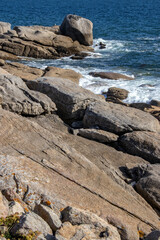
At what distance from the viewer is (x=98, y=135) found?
1330 centimetres

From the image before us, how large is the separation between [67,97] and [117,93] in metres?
12.2

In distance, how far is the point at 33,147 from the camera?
1052 cm

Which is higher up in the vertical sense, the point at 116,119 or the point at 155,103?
the point at 116,119

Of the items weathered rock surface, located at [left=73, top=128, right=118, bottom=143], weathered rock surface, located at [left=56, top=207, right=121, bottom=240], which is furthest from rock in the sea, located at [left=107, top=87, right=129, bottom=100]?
weathered rock surface, located at [left=56, top=207, right=121, bottom=240]

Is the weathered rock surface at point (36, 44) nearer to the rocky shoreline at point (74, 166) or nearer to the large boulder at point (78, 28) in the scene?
the large boulder at point (78, 28)

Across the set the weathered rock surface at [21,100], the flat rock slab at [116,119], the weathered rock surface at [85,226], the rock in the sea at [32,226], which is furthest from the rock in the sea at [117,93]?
the rock in the sea at [32,226]

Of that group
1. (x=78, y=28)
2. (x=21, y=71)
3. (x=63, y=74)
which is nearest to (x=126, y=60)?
(x=78, y=28)

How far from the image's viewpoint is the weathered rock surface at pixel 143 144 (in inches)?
495

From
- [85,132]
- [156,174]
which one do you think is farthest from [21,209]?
[85,132]

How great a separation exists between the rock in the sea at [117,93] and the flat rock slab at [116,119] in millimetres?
11481

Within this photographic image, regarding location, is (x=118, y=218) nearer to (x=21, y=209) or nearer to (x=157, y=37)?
(x=21, y=209)

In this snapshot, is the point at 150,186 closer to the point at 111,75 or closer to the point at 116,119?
the point at 116,119

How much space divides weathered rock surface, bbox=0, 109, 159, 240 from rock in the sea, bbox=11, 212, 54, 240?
134 centimetres

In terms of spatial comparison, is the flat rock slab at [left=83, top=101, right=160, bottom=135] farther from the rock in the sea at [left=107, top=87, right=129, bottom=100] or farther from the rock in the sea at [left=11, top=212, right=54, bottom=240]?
the rock in the sea at [left=107, top=87, right=129, bottom=100]
